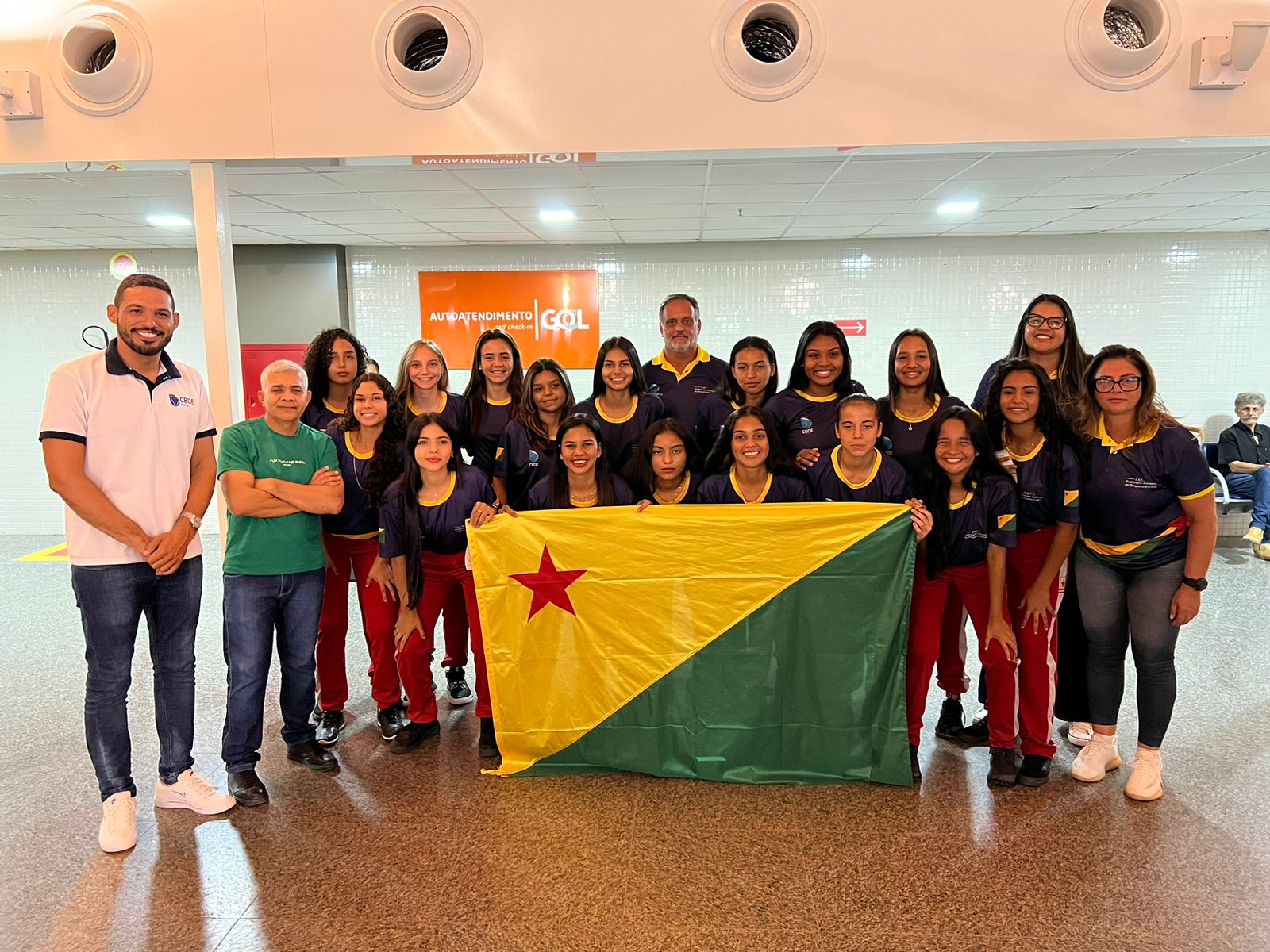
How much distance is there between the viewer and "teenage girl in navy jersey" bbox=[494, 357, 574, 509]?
3.43m

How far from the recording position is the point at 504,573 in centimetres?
285

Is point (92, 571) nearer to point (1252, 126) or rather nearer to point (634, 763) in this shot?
point (634, 763)

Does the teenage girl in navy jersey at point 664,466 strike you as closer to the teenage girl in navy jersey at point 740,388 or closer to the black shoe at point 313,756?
the teenage girl in navy jersey at point 740,388

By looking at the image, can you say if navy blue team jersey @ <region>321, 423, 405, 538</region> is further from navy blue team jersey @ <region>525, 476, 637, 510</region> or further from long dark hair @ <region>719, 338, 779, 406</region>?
long dark hair @ <region>719, 338, 779, 406</region>

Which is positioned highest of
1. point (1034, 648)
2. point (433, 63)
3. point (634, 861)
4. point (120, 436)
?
point (433, 63)

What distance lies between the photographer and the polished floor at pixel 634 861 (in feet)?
6.93

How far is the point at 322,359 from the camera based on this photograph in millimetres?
3400

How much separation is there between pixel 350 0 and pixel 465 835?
361 centimetres

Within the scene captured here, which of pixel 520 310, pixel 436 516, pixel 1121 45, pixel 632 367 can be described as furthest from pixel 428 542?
pixel 520 310

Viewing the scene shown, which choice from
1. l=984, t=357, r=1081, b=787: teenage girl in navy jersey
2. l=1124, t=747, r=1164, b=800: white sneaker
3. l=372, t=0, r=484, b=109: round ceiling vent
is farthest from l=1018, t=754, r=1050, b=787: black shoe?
l=372, t=0, r=484, b=109: round ceiling vent

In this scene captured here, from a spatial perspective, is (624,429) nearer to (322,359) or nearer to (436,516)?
(436,516)

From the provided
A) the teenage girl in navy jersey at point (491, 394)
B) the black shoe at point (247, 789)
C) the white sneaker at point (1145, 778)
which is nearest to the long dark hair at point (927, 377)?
the white sneaker at point (1145, 778)

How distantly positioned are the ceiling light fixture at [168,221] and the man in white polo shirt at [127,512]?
4438 millimetres

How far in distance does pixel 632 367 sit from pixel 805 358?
78cm
